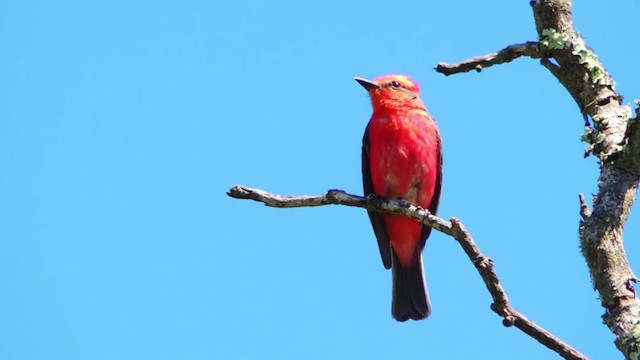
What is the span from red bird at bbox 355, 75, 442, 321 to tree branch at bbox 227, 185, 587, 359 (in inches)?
62.5

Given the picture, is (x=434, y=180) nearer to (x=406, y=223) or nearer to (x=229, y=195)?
(x=406, y=223)

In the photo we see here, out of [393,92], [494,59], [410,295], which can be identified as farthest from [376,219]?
[494,59]

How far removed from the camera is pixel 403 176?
756cm

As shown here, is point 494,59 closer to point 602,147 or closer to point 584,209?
point 602,147

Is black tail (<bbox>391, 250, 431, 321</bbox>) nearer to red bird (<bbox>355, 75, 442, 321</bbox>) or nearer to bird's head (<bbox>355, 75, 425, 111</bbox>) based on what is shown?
red bird (<bbox>355, 75, 442, 321</bbox>)

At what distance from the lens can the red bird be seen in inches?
300

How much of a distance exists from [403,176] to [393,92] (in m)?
1.15

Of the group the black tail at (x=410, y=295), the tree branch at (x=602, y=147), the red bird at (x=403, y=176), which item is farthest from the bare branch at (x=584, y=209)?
the black tail at (x=410, y=295)

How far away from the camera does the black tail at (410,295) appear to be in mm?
7719

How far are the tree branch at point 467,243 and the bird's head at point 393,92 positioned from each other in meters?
2.34

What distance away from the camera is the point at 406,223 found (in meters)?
7.96

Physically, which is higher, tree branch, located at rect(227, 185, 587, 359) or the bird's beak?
the bird's beak

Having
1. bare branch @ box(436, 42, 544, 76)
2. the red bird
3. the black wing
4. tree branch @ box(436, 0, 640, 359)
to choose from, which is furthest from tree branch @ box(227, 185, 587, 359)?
the black wing

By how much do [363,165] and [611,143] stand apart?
360 centimetres
